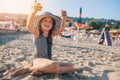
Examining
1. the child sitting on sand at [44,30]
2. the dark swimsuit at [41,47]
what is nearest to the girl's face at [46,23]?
the child sitting on sand at [44,30]

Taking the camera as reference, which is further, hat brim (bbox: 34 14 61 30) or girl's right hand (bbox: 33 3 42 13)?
hat brim (bbox: 34 14 61 30)

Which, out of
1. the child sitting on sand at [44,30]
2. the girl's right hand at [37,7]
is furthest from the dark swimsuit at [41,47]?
the girl's right hand at [37,7]

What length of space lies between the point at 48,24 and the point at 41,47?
383mm

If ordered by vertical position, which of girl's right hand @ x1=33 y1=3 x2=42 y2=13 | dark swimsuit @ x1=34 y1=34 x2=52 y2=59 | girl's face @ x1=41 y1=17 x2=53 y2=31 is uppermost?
girl's right hand @ x1=33 y1=3 x2=42 y2=13

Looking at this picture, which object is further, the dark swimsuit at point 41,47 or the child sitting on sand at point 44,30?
the dark swimsuit at point 41,47

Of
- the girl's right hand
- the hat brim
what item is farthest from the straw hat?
the girl's right hand

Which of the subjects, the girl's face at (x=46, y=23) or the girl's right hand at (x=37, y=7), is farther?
the girl's face at (x=46, y=23)

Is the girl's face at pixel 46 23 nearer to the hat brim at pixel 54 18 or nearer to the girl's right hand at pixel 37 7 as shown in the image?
the hat brim at pixel 54 18

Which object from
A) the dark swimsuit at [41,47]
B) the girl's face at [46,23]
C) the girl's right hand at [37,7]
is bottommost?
the dark swimsuit at [41,47]

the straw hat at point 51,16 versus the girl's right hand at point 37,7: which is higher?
the girl's right hand at point 37,7

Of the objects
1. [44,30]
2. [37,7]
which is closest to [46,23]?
[44,30]

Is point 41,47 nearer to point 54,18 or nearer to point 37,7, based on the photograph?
point 54,18

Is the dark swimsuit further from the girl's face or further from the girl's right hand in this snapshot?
the girl's right hand

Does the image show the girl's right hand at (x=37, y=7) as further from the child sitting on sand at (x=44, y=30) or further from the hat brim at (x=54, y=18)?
the hat brim at (x=54, y=18)
